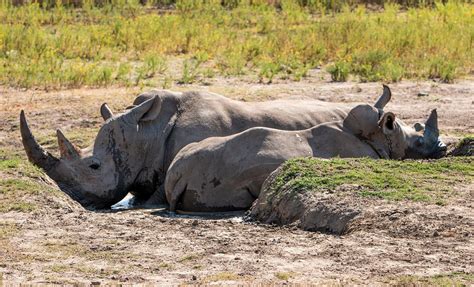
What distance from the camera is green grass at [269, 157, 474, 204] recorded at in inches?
399

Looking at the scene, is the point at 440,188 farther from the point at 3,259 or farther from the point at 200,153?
the point at 3,259

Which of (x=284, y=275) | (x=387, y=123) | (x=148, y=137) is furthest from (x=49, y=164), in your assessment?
(x=284, y=275)

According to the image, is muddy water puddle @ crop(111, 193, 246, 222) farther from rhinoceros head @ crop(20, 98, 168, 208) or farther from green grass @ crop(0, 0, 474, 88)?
green grass @ crop(0, 0, 474, 88)

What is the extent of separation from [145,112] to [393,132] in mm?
2524

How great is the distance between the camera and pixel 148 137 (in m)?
12.8

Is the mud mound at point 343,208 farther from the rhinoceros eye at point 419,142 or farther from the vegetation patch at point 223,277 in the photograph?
the vegetation patch at point 223,277

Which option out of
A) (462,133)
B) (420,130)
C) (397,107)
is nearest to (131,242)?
(420,130)

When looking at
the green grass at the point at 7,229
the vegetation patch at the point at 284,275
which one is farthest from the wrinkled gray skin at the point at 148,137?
the vegetation patch at the point at 284,275

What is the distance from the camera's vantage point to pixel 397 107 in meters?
16.3

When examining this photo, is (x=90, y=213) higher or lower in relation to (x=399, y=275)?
lower

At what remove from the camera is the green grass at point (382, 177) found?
33.2 feet

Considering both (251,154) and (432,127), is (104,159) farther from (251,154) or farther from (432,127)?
(432,127)

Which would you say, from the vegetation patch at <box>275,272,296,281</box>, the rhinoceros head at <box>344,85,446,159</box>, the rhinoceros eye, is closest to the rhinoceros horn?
the rhinoceros head at <box>344,85,446,159</box>

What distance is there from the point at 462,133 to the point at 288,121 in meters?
2.78
